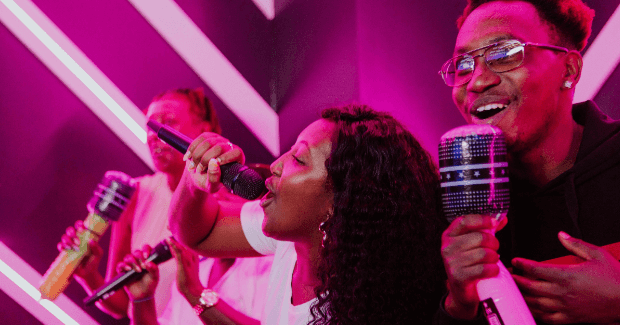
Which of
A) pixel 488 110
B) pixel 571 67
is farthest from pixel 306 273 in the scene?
pixel 571 67

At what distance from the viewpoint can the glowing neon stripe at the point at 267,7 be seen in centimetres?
326

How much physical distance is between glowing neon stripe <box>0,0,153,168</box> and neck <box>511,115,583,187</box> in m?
2.29

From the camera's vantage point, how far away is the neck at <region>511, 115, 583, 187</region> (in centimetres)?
139

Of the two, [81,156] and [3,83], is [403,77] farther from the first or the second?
[3,83]

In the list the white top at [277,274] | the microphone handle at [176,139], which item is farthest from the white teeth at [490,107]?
the microphone handle at [176,139]

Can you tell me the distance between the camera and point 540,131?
135cm

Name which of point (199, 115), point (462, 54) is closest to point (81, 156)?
point (199, 115)

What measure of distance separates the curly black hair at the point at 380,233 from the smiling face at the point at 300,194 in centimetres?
4

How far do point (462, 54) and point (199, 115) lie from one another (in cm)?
173

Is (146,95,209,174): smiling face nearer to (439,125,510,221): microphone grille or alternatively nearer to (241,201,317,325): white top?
(241,201,317,325): white top

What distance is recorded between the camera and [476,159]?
3.34ft

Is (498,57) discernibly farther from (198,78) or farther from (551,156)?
(198,78)

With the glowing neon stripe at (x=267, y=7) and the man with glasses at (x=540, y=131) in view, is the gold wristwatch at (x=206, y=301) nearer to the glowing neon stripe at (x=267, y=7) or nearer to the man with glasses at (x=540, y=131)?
the man with glasses at (x=540, y=131)

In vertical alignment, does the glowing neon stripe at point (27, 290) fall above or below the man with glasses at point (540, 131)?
above
